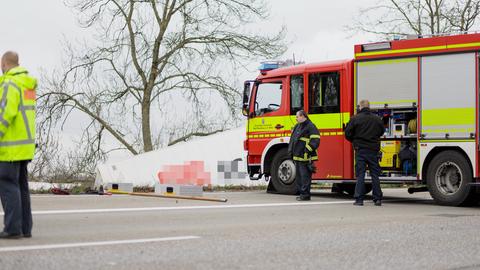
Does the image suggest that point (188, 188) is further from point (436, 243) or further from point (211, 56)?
point (211, 56)

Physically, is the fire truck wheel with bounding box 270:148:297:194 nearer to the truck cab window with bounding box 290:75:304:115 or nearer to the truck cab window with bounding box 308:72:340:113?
the truck cab window with bounding box 290:75:304:115

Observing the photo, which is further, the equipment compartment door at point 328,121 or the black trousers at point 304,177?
the equipment compartment door at point 328,121

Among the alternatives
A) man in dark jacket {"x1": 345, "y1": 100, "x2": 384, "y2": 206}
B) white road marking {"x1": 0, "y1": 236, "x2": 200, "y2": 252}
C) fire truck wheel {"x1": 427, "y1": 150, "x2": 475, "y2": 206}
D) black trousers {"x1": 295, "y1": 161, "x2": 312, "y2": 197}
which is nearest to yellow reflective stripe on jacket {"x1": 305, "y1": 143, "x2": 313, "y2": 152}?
black trousers {"x1": 295, "y1": 161, "x2": 312, "y2": 197}

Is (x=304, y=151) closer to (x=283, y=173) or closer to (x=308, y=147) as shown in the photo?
(x=308, y=147)

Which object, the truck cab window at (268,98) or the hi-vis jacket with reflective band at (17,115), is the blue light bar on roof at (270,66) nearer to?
the truck cab window at (268,98)

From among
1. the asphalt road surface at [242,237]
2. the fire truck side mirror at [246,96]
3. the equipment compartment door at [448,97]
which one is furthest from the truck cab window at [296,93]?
the asphalt road surface at [242,237]

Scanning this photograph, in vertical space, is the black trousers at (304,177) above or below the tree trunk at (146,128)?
below

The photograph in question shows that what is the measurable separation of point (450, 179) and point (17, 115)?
8.40 metres

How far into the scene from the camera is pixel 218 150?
808 inches

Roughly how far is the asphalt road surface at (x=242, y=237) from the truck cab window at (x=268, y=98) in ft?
12.9

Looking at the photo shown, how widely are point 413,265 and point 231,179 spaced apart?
1270 centimetres

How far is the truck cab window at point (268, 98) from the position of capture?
53.5ft

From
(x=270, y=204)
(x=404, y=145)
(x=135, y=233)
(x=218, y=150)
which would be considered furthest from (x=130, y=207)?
(x=218, y=150)

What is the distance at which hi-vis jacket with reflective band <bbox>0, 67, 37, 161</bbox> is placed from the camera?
745 centimetres
